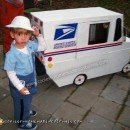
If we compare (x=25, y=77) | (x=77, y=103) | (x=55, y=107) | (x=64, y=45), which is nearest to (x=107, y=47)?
(x=64, y=45)

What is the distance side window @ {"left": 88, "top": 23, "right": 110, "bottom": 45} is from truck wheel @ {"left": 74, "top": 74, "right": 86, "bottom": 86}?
3.18 ft

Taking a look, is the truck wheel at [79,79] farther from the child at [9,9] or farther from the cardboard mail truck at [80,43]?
the child at [9,9]

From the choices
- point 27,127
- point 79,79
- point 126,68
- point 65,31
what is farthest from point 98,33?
point 27,127

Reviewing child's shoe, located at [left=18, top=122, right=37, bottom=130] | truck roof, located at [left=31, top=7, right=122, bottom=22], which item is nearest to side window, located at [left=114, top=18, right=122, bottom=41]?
truck roof, located at [left=31, top=7, right=122, bottom=22]

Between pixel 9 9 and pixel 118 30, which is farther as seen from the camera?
pixel 9 9

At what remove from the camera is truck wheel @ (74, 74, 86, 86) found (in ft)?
20.8

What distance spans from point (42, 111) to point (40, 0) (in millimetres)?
8818

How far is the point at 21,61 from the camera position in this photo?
158 inches

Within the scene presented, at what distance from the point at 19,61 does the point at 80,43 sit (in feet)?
7.10

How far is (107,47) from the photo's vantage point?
20.6 feet

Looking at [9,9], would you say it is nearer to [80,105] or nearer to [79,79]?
[79,79]

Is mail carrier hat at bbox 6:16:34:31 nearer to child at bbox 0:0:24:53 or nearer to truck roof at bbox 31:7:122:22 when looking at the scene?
truck roof at bbox 31:7:122:22

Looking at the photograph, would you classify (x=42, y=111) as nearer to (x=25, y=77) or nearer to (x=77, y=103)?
(x=77, y=103)

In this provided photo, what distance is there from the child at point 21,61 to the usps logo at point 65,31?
1.12m
